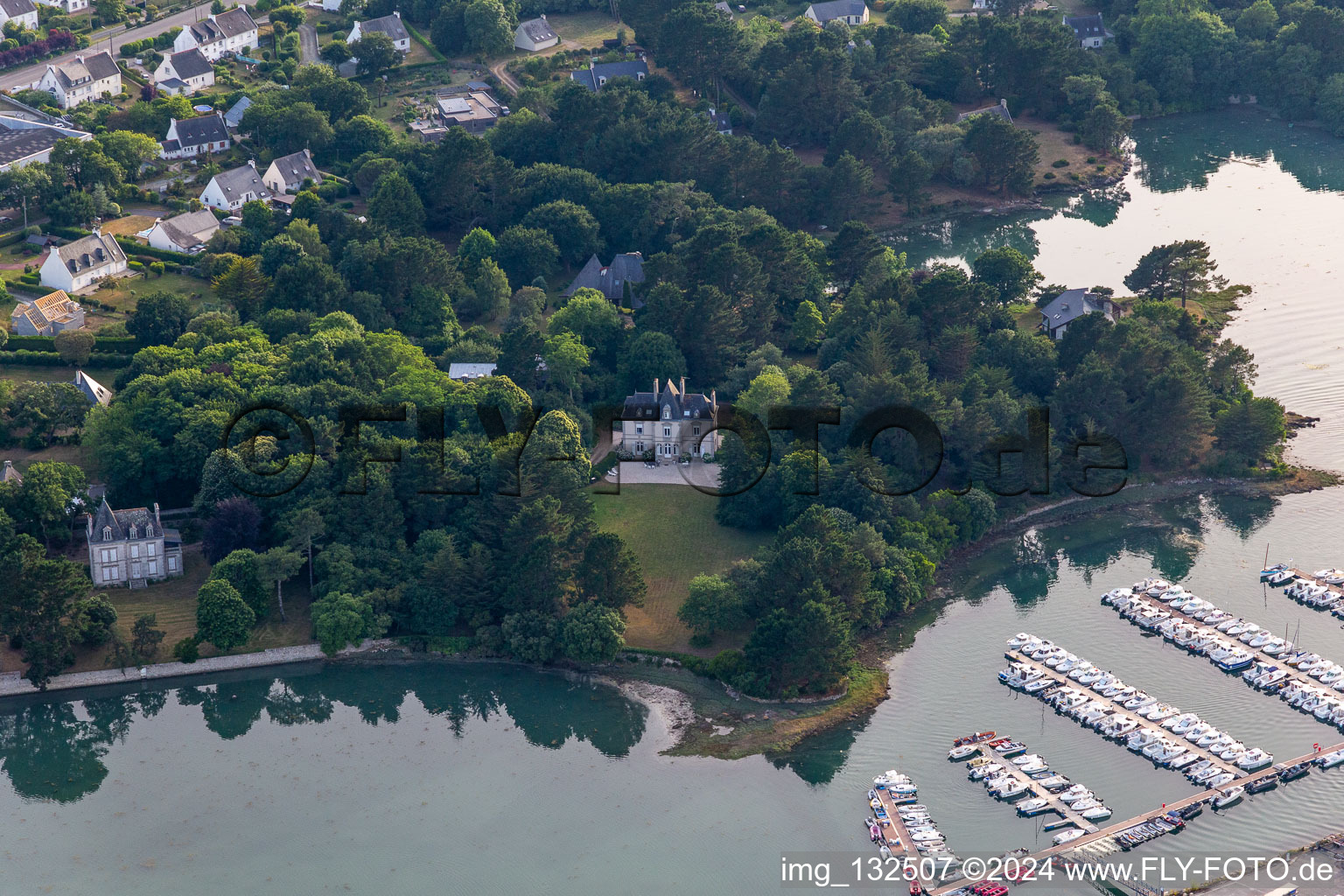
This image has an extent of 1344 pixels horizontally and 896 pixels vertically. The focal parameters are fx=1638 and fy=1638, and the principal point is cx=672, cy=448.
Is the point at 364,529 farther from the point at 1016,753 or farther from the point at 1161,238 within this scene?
the point at 1161,238

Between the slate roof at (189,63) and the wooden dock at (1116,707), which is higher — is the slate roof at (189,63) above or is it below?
above

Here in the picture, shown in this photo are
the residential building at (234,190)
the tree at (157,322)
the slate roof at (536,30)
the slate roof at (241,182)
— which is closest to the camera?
the tree at (157,322)

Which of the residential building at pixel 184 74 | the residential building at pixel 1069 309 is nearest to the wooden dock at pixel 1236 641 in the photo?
the residential building at pixel 1069 309

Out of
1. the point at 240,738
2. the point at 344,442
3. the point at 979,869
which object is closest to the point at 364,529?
the point at 344,442

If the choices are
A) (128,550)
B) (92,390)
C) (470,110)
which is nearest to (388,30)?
(470,110)

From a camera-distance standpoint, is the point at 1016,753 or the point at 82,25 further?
the point at 82,25

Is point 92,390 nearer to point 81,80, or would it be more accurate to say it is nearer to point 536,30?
point 81,80

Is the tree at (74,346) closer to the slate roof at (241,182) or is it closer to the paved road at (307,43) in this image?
the slate roof at (241,182)
